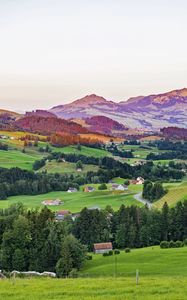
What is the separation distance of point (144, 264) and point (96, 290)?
30.7 metres

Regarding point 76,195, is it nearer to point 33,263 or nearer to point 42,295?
point 33,263

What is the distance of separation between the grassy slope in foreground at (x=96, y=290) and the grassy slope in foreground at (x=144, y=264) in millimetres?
20679

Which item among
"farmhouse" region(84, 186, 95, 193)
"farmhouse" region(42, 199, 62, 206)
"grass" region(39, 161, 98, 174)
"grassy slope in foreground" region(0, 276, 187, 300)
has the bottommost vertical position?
"farmhouse" region(42, 199, 62, 206)

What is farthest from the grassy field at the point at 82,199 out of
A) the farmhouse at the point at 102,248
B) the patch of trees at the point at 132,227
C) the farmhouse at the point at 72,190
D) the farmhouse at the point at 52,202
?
the farmhouse at the point at 102,248

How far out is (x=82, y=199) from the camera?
401 feet

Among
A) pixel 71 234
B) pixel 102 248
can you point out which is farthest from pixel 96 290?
pixel 102 248

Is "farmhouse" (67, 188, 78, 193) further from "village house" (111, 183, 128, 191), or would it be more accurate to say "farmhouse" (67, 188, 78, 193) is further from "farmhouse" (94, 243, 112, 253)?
"farmhouse" (94, 243, 112, 253)

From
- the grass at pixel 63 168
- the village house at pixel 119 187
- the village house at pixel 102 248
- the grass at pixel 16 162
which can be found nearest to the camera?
the village house at pixel 102 248

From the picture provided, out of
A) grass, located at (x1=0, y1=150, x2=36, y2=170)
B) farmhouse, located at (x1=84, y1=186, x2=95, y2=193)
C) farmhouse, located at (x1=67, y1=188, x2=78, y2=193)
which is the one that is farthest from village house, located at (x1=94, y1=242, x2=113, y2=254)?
grass, located at (x1=0, y1=150, x2=36, y2=170)

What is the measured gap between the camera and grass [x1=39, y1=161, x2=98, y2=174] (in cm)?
17512

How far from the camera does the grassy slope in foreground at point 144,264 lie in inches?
1866

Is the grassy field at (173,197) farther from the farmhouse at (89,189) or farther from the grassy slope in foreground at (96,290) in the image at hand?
the grassy slope in foreground at (96,290)

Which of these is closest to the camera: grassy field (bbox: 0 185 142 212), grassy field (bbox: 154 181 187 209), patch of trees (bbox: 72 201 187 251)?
patch of trees (bbox: 72 201 187 251)

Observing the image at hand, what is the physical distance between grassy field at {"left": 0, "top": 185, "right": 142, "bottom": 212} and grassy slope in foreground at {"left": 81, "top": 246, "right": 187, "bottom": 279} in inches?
1866
